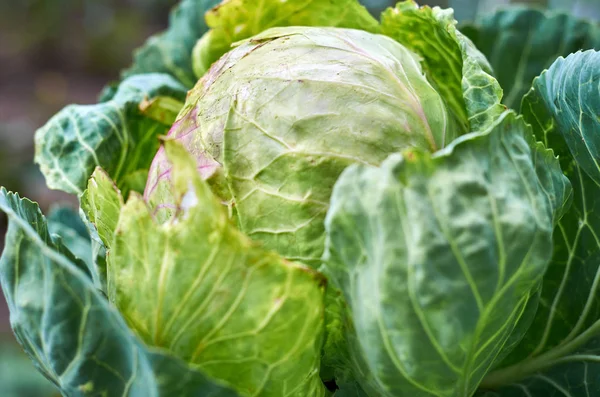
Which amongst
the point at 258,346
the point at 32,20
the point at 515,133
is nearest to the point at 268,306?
the point at 258,346

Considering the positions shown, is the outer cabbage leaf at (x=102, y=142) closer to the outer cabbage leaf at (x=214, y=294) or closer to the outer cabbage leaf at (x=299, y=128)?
the outer cabbage leaf at (x=299, y=128)

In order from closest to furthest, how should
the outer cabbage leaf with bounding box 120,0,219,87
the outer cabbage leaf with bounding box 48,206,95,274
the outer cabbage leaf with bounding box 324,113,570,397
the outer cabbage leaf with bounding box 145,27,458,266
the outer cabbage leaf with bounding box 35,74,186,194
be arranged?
the outer cabbage leaf with bounding box 324,113,570,397 < the outer cabbage leaf with bounding box 145,27,458,266 < the outer cabbage leaf with bounding box 35,74,186,194 < the outer cabbage leaf with bounding box 48,206,95,274 < the outer cabbage leaf with bounding box 120,0,219,87

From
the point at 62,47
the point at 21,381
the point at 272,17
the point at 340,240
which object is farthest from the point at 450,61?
the point at 62,47

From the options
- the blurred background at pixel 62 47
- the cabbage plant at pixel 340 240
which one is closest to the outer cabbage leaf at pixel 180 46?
the cabbage plant at pixel 340 240

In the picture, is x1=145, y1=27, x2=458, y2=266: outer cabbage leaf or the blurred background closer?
x1=145, y1=27, x2=458, y2=266: outer cabbage leaf

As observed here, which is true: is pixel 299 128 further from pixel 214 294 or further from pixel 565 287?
pixel 565 287

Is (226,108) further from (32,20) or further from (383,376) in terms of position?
(32,20)

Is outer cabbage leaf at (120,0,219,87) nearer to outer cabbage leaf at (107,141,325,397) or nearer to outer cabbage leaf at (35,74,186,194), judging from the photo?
outer cabbage leaf at (35,74,186,194)

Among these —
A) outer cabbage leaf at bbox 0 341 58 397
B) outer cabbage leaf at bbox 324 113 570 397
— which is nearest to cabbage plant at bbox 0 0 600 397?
outer cabbage leaf at bbox 324 113 570 397
